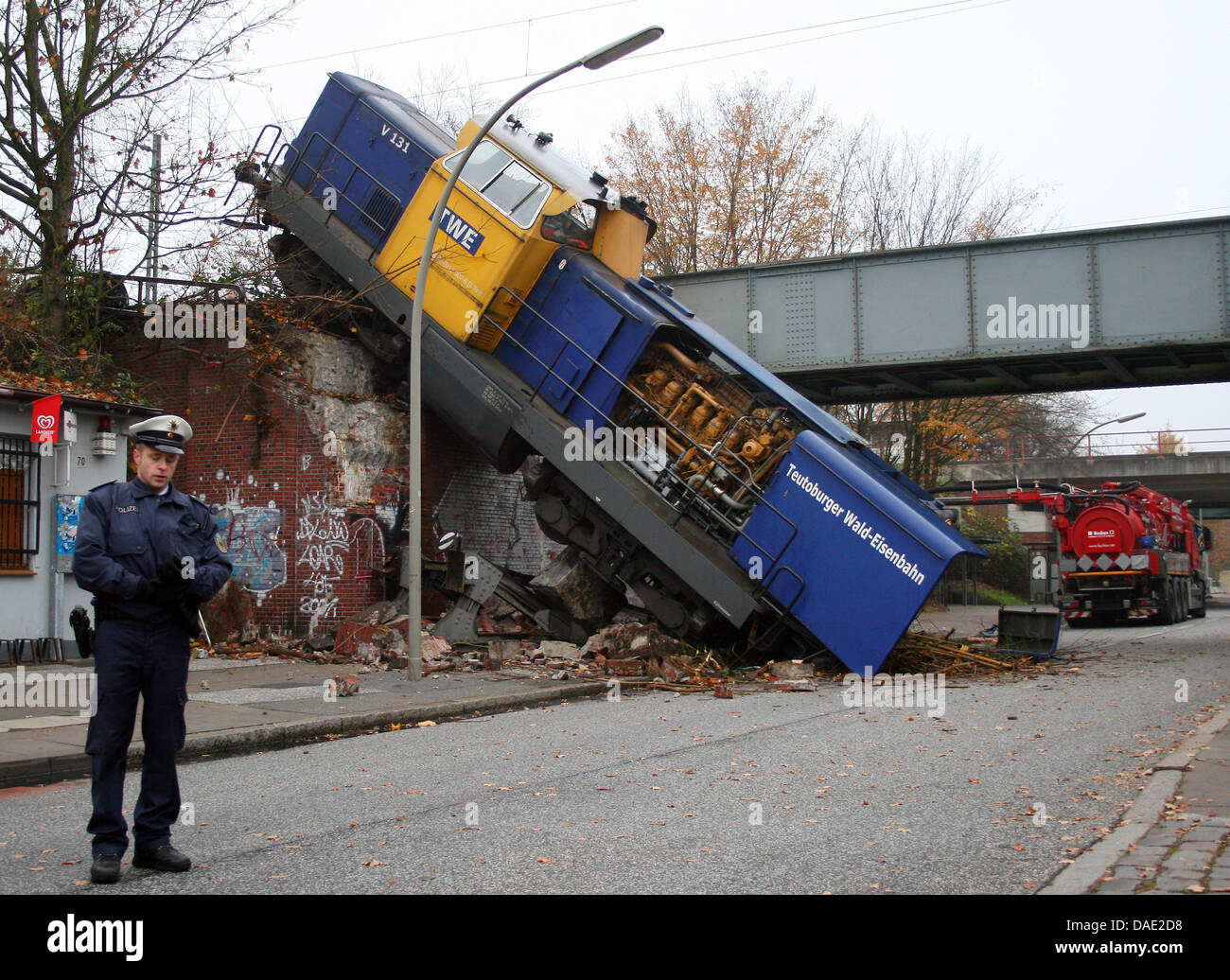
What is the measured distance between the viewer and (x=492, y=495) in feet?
65.9

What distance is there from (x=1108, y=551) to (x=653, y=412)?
58.0 feet

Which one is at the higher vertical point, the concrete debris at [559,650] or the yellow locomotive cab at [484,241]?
the yellow locomotive cab at [484,241]

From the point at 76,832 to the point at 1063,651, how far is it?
54.8 ft

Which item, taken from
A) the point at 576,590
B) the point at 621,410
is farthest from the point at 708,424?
the point at 576,590

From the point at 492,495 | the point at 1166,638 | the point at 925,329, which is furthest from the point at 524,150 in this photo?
the point at 1166,638

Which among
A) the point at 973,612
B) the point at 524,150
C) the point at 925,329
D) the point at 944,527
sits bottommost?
the point at 973,612

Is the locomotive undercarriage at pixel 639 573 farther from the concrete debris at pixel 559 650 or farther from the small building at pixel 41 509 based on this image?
the small building at pixel 41 509

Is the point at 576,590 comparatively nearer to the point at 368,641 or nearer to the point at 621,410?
the point at 621,410

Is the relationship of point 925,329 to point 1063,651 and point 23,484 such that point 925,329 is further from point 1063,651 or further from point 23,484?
point 23,484

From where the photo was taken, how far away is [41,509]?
13555 mm

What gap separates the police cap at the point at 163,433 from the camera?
5.34 metres

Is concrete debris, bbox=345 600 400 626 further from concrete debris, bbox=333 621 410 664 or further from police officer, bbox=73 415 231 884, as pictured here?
police officer, bbox=73 415 231 884

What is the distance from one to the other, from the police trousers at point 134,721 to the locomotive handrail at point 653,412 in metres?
9.56

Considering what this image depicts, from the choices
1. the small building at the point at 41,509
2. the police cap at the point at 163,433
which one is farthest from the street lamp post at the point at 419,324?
the police cap at the point at 163,433
